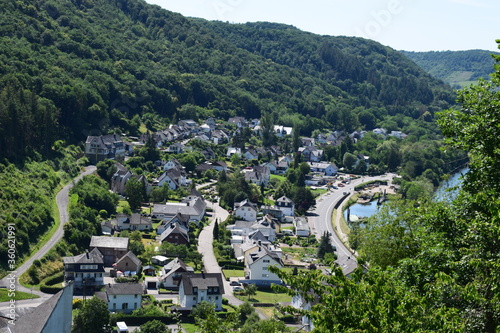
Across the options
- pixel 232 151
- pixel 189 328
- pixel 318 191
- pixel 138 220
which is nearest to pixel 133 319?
pixel 189 328

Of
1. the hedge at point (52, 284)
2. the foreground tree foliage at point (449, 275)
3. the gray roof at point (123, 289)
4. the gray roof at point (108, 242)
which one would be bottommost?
the hedge at point (52, 284)

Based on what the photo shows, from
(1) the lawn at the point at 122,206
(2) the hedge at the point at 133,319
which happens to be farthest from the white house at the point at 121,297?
(1) the lawn at the point at 122,206

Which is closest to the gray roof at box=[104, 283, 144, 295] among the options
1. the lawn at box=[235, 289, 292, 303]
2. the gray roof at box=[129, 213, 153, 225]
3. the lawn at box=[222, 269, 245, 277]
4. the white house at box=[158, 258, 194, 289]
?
the white house at box=[158, 258, 194, 289]

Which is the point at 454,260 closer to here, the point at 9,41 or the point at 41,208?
the point at 41,208

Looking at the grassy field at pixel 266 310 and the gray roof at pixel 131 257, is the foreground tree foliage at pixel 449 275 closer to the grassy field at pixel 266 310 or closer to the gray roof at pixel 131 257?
the grassy field at pixel 266 310

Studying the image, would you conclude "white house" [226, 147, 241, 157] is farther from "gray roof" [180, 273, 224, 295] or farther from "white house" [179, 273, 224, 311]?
"white house" [179, 273, 224, 311]

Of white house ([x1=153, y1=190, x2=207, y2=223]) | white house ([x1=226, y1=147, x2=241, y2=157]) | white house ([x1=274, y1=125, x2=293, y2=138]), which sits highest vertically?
white house ([x1=274, y1=125, x2=293, y2=138])

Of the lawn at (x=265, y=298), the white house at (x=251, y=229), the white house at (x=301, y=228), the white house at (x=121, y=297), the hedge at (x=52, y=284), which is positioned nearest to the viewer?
the white house at (x=121, y=297)
